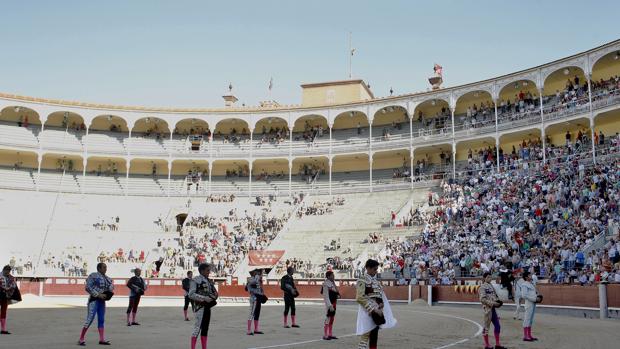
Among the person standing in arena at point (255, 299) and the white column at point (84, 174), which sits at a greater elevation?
the white column at point (84, 174)

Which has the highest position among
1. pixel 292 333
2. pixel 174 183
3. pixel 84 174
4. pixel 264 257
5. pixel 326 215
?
pixel 84 174

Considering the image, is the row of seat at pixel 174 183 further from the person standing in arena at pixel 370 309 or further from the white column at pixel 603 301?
the person standing in arena at pixel 370 309

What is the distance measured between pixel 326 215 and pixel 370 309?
121ft

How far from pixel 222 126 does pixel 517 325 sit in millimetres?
42379

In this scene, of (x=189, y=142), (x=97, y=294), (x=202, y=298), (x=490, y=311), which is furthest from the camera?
(x=189, y=142)

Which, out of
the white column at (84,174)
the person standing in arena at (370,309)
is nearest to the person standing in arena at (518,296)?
the person standing in arena at (370,309)

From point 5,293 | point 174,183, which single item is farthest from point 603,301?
point 174,183

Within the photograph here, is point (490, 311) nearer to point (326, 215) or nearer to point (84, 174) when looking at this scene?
point (326, 215)

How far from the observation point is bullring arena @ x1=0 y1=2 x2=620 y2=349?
16.4 metres

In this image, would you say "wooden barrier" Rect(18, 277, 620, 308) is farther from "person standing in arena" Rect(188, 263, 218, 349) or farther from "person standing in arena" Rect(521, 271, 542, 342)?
"person standing in arena" Rect(188, 263, 218, 349)

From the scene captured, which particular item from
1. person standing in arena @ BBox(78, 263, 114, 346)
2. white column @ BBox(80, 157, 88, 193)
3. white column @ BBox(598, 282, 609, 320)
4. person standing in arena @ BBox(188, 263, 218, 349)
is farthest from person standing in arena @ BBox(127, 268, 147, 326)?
white column @ BBox(80, 157, 88, 193)

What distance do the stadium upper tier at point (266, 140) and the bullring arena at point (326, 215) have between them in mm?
160

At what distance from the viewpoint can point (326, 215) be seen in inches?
1789

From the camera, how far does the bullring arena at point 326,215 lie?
53.8 ft
